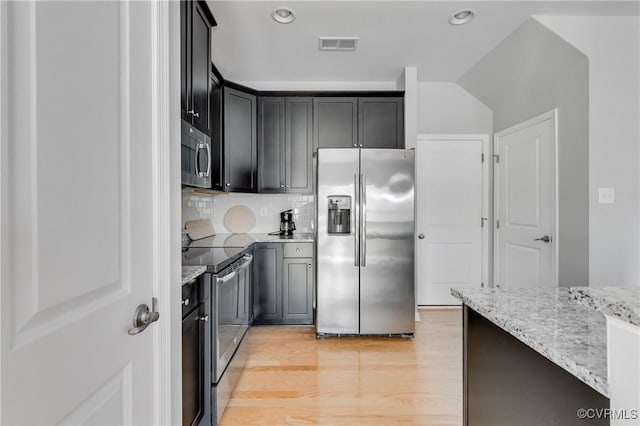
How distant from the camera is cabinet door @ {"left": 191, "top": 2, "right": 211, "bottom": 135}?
1.96 m

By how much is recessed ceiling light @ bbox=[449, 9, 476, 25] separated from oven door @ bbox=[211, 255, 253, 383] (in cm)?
243

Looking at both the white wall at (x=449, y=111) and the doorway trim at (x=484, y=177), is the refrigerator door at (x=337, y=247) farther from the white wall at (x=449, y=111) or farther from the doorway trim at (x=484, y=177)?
the white wall at (x=449, y=111)

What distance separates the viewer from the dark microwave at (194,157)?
178 centimetres

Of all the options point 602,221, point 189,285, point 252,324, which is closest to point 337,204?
point 252,324

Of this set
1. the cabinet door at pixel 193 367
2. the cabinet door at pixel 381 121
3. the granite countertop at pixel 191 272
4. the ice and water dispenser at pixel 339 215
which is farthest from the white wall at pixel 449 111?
the cabinet door at pixel 193 367

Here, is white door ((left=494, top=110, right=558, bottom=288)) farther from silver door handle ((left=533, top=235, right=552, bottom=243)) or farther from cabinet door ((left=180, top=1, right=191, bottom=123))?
cabinet door ((left=180, top=1, right=191, bottom=123))

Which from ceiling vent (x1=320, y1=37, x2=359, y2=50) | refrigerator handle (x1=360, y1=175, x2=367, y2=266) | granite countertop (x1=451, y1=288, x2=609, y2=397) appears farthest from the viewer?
refrigerator handle (x1=360, y1=175, x2=367, y2=266)

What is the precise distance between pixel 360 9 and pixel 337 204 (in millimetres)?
1539

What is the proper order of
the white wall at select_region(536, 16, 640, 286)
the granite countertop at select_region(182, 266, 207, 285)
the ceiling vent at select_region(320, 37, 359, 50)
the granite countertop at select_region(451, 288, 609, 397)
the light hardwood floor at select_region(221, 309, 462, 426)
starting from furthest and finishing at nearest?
the ceiling vent at select_region(320, 37, 359, 50) < the white wall at select_region(536, 16, 640, 286) < the light hardwood floor at select_region(221, 309, 462, 426) < the granite countertop at select_region(182, 266, 207, 285) < the granite countertop at select_region(451, 288, 609, 397)

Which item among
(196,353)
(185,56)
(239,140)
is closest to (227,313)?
(196,353)

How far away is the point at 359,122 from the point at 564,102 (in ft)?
5.91

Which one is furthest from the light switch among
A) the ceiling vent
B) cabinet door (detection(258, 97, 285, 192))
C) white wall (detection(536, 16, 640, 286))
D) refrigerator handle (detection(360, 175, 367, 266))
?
cabinet door (detection(258, 97, 285, 192))

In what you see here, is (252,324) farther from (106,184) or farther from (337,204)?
(106,184)

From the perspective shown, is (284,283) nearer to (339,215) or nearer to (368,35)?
(339,215)
